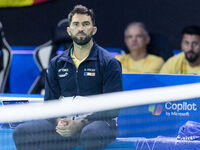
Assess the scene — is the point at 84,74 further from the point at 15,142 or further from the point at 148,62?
the point at 148,62

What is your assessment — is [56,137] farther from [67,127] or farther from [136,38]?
[136,38]

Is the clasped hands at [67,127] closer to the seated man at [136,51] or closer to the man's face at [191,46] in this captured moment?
the man's face at [191,46]

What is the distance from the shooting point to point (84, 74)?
3734mm

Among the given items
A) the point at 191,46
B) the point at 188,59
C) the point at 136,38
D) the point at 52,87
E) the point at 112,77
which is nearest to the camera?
the point at 112,77

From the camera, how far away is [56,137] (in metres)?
2.64

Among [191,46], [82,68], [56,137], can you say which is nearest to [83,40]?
[82,68]

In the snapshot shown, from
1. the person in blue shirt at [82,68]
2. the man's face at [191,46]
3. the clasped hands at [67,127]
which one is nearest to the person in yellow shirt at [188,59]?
the man's face at [191,46]

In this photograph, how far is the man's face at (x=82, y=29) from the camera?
3766 mm

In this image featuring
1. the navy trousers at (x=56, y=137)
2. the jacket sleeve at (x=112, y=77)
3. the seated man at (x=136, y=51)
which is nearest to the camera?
the navy trousers at (x=56, y=137)

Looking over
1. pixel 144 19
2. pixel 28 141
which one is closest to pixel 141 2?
pixel 144 19

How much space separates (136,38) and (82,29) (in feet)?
9.27

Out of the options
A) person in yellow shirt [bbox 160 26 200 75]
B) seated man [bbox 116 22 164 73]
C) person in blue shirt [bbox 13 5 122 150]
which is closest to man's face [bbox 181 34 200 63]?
person in yellow shirt [bbox 160 26 200 75]

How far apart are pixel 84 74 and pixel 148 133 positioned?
1.08 metres

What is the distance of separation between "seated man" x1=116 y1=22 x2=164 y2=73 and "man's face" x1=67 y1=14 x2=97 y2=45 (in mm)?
2591
